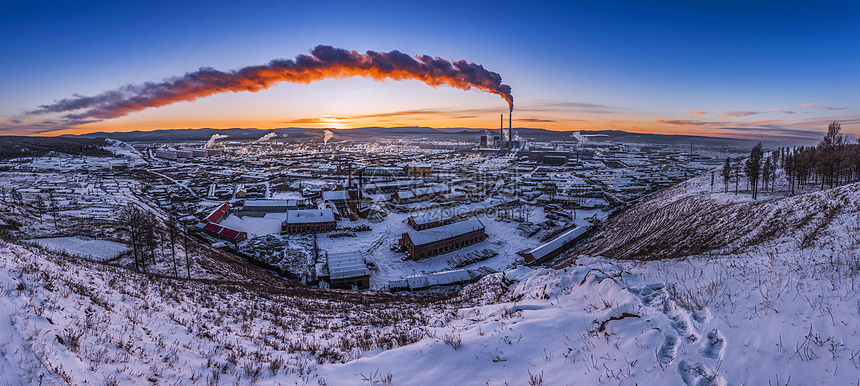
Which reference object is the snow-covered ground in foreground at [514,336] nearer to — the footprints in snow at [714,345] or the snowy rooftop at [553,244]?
the footprints in snow at [714,345]

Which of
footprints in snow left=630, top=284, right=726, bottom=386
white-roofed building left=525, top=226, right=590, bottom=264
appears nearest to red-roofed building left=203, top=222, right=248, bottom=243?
white-roofed building left=525, top=226, right=590, bottom=264

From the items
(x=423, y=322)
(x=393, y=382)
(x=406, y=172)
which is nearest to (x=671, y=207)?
(x=423, y=322)

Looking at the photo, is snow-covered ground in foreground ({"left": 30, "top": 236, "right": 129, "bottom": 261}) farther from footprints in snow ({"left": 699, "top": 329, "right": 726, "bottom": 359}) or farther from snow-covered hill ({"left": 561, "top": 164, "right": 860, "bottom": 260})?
snow-covered hill ({"left": 561, "top": 164, "right": 860, "bottom": 260})

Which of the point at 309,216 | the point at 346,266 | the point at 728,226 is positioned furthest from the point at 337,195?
the point at 728,226

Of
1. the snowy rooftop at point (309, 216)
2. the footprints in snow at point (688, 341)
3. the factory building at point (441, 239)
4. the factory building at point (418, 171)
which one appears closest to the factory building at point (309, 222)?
the snowy rooftop at point (309, 216)

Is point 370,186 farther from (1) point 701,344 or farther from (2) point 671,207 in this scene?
(1) point 701,344

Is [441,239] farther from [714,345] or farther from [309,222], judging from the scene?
[714,345]
